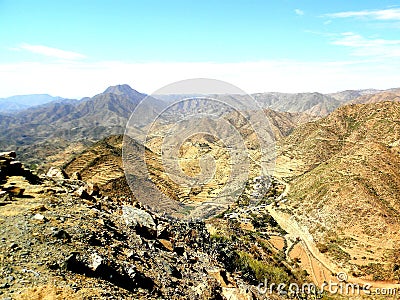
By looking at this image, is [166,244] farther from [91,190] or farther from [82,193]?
[91,190]

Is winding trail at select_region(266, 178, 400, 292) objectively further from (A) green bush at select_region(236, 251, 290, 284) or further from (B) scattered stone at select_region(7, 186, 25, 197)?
(B) scattered stone at select_region(7, 186, 25, 197)

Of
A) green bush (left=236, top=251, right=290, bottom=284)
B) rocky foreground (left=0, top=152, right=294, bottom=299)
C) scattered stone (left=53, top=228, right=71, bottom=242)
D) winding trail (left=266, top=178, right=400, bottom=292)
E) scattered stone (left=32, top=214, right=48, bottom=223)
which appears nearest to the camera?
rocky foreground (left=0, top=152, right=294, bottom=299)

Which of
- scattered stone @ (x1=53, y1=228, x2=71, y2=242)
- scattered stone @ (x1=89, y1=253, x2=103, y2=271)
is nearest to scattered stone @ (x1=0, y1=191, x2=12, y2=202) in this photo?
scattered stone @ (x1=53, y1=228, x2=71, y2=242)

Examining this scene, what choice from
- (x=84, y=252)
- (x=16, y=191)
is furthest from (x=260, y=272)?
(x=16, y=191)

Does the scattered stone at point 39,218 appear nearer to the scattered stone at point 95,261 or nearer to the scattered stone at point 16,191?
the scattered stone at point 16,191

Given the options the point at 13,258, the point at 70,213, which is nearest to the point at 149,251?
the point at 70,213

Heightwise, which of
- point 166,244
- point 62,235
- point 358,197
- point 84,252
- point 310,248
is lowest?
point 310,248

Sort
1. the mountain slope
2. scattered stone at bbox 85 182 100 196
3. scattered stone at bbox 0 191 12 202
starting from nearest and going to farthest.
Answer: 1. scattered stone at bbox 0 191 12 202
2. scattered stone at bbox 85 182 100 196
3. the mountain slope

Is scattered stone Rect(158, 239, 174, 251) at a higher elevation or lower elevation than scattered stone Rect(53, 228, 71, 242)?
lower

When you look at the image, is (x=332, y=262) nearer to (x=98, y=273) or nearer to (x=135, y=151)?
(x=98, y=273)
